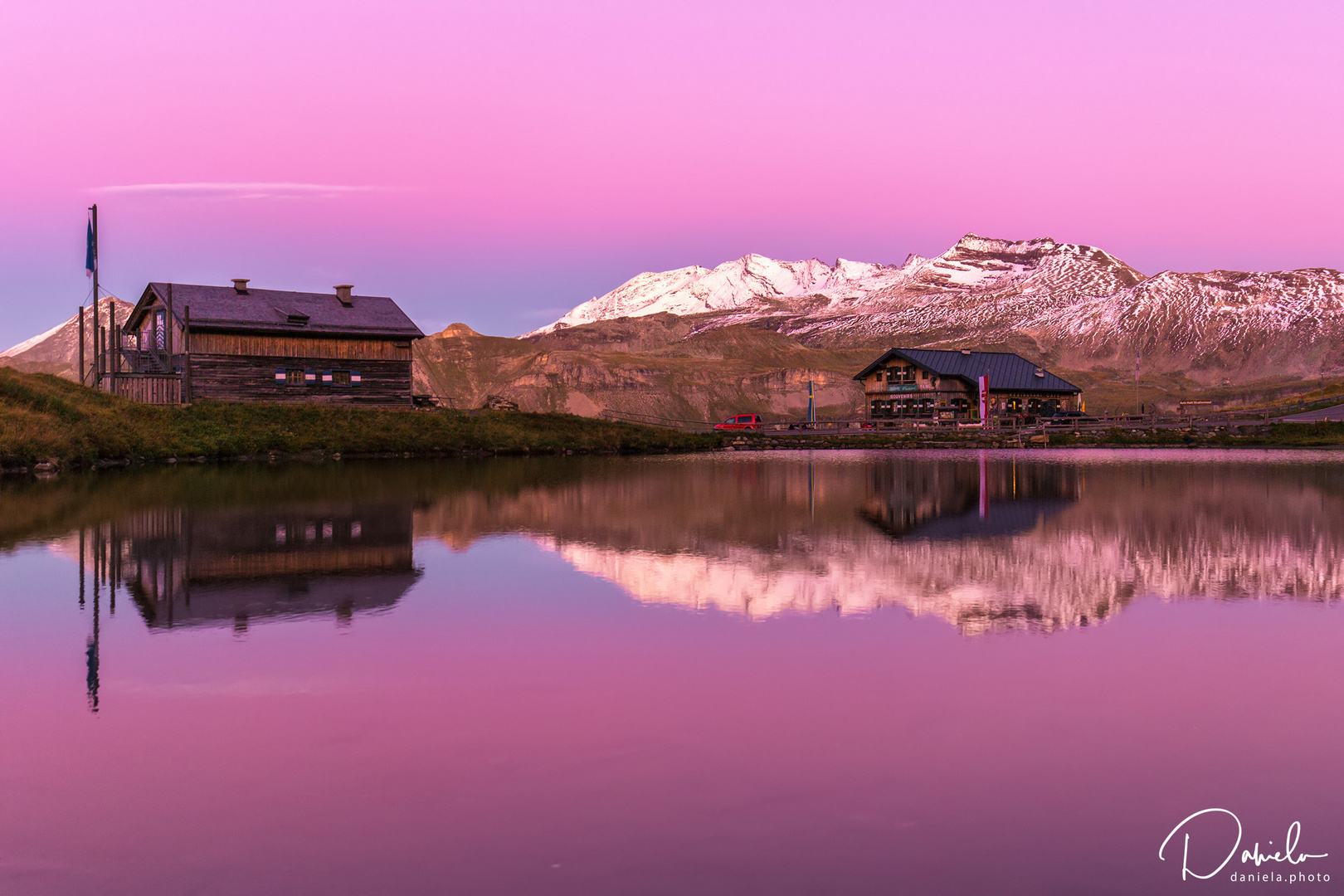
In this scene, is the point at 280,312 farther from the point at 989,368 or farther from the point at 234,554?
the point at 989,368

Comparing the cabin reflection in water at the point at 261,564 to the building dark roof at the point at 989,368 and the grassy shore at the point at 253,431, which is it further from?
the building dark roof at the point at 989,368

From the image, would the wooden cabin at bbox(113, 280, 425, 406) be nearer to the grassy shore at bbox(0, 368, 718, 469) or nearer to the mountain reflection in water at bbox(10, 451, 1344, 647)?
the grassy shore at bbox(0, 368, 718, 469)

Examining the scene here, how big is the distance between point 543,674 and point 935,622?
5.27 meters

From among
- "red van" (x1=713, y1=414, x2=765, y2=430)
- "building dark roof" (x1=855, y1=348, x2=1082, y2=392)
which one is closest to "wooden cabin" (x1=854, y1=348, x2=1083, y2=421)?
"building dark roof" (x1=855, y1=348, x2=1082, y2=392)

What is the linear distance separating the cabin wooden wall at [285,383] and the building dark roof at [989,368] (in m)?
64.9

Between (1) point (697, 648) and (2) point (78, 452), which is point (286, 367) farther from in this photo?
(1) point (697, 648)

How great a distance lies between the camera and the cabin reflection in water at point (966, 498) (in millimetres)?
24938

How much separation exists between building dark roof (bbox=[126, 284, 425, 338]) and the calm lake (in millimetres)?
50507

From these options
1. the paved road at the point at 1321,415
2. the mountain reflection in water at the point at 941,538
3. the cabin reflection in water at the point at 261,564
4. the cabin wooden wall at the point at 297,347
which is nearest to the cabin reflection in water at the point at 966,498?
the mountain reflection in water at the point at 941,538

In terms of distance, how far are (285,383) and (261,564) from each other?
55.3 meters

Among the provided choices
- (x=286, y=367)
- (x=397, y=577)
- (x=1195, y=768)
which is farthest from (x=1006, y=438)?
(x=1195, y=768)

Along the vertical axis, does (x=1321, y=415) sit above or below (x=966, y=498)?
above

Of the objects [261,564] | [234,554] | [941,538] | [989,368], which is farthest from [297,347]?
[989,368]

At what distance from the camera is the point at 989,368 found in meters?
122
